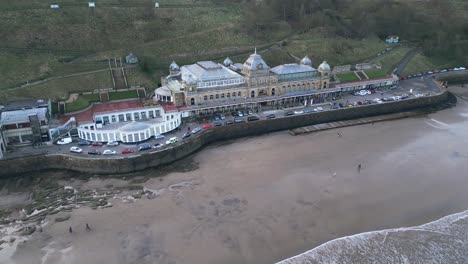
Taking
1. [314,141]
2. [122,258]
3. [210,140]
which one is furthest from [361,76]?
[122,258]

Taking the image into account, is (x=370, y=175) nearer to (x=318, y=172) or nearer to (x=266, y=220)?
(x=318, y=172)

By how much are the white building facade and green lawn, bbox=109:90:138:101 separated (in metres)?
7.09

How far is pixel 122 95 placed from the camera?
5962 cm

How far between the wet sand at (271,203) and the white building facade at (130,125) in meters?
6.63

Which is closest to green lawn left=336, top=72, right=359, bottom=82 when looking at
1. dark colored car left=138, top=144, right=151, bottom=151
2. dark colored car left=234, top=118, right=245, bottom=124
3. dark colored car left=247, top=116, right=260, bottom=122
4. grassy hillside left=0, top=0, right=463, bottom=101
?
grassy hillside left=0, top=0, right=463, bottom=101

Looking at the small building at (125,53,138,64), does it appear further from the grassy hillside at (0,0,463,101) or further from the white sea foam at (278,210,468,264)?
the white sea foam at (278,210,468,264)

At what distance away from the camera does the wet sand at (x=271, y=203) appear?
31.8 m

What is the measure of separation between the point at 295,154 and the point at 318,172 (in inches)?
213

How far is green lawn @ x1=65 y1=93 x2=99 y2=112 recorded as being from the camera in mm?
53725

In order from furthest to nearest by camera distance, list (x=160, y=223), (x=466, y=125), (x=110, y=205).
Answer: (x=466, y=125), (x=110, y=205), (x=160, y=223)

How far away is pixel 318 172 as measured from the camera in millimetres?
43781

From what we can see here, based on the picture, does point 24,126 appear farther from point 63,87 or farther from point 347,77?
point 347,77

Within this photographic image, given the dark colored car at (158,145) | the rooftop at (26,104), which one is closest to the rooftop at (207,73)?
the dark colored car at (158,145)

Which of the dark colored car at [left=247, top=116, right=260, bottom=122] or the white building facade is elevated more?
the white building facade
